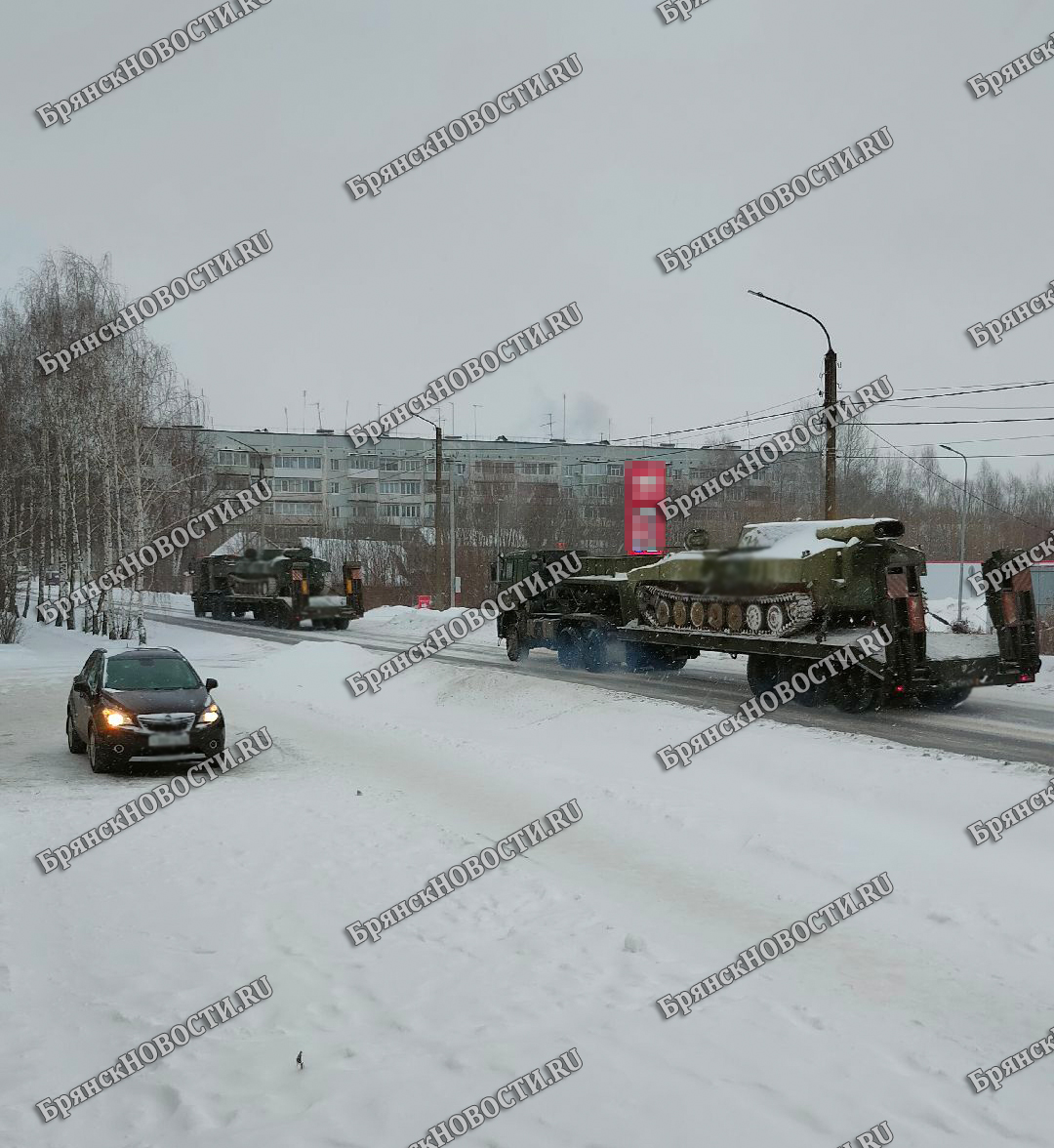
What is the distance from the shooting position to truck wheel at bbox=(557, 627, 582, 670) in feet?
72.7

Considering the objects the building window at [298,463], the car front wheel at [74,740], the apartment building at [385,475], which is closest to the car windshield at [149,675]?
the car front wheel at [74,740]

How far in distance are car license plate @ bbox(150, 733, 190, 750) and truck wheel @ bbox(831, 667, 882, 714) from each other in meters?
9.56

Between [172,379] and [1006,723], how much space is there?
2722cm

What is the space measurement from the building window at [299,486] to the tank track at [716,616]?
463 cm

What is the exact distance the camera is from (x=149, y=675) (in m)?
14.2

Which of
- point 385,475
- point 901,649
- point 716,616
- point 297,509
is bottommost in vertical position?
point 901,649

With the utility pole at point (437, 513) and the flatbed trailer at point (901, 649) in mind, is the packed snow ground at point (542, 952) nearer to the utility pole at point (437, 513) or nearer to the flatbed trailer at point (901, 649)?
the flatbed trailer at point (901, 649)

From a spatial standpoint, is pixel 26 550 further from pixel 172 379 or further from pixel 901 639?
pixel 901 639

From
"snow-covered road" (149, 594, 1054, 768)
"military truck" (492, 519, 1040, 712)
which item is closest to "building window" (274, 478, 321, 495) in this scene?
"snow-covered road" (149, 594, 1054, 768)

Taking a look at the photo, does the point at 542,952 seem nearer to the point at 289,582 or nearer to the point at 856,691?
the point at 289,582

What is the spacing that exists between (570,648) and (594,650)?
0.79 meters

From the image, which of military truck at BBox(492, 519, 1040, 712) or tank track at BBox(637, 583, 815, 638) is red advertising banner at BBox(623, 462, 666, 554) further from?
tank track at BBox(637, 583, 815, 638)

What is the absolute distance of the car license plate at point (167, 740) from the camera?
512 inches

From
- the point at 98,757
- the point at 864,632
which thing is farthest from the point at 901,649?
the point at 98,757
